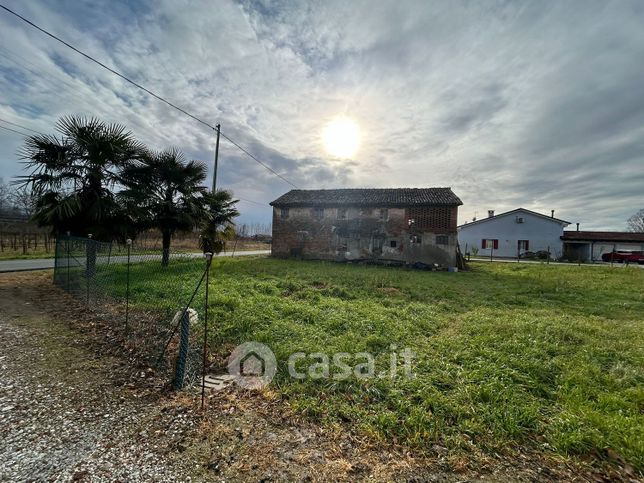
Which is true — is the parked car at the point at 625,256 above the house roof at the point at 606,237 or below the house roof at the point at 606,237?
below

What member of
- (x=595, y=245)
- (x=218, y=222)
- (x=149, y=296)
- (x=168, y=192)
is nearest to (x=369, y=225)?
(x=218, y=222)

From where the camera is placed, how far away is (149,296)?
664cm

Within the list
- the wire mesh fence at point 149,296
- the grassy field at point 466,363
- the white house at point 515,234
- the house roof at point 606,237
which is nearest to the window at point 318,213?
the grassy field at point 466,363

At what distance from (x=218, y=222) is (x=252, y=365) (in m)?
11.4

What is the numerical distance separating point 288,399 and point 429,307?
5.13m

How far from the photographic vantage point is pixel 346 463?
2252mm

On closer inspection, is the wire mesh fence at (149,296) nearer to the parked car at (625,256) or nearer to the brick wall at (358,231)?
the brick wall at (358,231)

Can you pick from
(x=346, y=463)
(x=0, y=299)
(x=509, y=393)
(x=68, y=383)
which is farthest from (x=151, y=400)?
(x=0, y=299)

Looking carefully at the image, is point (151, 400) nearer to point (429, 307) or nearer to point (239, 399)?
Answer: point (239, 399)

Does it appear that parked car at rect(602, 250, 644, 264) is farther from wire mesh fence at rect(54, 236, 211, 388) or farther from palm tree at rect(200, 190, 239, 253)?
wire mesh fence at rect(54, 236, 211, 388)

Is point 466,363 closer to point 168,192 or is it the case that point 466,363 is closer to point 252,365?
point 252,365

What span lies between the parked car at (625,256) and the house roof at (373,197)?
2161 cm

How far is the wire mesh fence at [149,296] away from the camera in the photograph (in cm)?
377

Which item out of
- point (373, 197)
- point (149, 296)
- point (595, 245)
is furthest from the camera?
point (595, 245)
